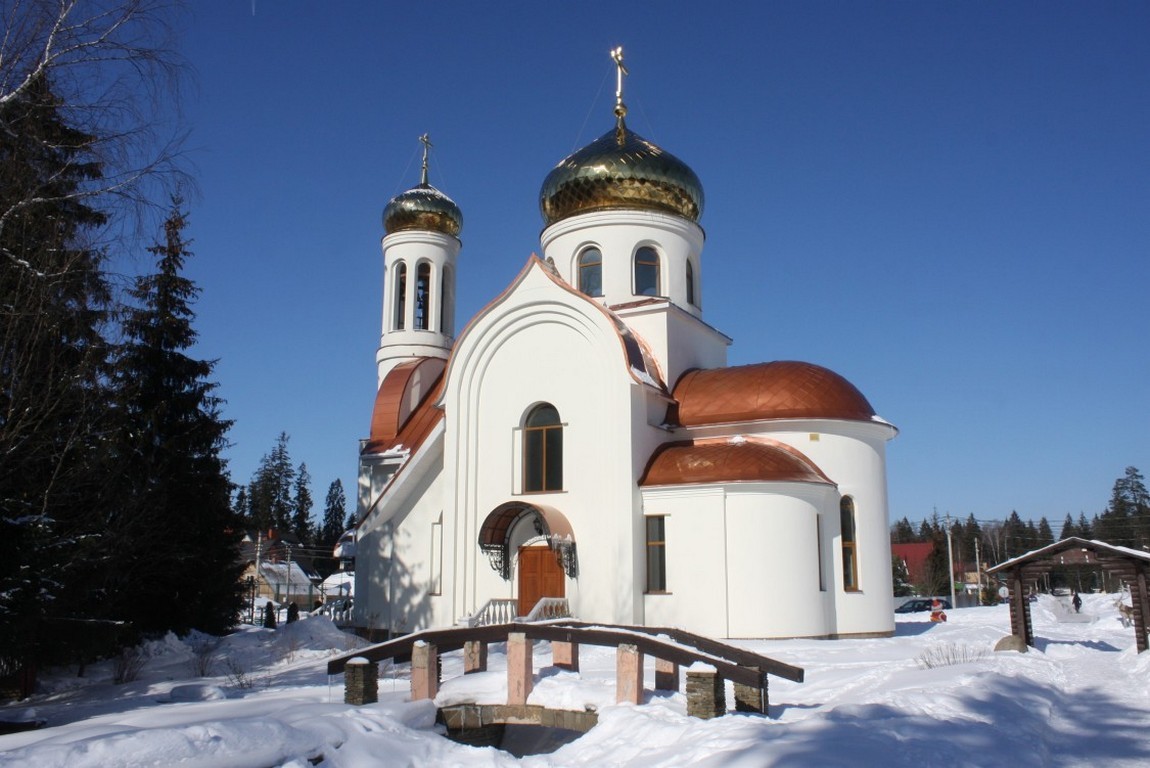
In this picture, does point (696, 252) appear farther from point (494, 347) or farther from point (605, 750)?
point (605, 750)

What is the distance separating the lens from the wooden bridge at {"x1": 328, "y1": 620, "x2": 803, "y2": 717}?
9227mm

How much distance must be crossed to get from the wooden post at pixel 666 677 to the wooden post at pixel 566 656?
1.50 meters

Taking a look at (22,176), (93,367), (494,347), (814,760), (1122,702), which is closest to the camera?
(814,760)

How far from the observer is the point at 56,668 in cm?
1608

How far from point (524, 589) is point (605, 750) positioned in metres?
11.3

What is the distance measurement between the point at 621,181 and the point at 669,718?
53.5 ft

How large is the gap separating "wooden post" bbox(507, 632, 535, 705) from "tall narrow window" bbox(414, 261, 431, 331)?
1866cm

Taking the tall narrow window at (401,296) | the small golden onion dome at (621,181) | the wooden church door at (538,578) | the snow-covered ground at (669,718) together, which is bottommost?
the snow-covered ground at (669,718)

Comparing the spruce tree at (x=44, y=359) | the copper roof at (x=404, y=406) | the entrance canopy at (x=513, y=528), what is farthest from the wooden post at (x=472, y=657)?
the copper roof at (x=404, y=406)

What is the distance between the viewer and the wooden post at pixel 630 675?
32.0 ft

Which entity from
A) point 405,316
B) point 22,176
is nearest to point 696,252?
point 405,316

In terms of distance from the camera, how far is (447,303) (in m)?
28.8

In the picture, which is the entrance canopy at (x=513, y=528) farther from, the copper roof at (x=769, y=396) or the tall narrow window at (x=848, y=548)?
the tall narrow window at (x=848, y=548)

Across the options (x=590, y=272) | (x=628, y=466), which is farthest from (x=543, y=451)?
(x=590, y=272)
